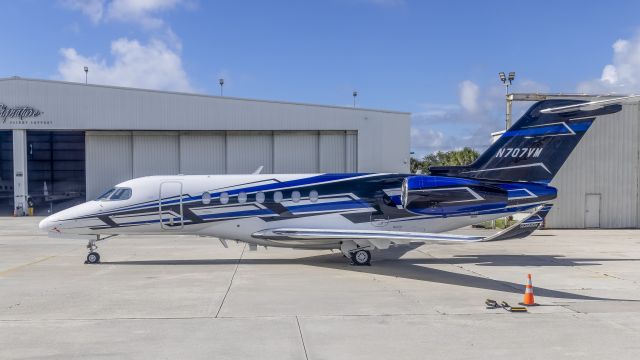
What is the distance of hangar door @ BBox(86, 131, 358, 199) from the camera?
37.7 metres

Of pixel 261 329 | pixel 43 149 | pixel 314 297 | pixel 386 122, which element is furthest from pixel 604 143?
pixel 43 149

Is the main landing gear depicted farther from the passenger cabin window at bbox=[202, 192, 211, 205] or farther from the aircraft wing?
the passenger cabin window at bbox=[202, 192, 211, 205]

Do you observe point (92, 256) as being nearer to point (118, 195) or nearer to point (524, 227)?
point (118, 195)

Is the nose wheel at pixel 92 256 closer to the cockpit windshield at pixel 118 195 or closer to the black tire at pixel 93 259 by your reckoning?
the black tire at pixel 93 259

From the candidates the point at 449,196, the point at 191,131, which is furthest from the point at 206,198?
the point at 191,131

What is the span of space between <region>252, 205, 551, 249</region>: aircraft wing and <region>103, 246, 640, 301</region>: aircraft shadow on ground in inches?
34.3

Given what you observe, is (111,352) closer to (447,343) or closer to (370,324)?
(370,324)

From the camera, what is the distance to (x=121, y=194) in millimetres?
15867

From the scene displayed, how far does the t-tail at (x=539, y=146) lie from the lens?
53.3 ft

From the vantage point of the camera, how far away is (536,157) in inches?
643

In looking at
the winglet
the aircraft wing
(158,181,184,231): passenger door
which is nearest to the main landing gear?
the aircraft wing

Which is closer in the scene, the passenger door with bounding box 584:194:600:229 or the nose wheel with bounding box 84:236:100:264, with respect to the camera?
the nose wheel with bounding box 84:236:100:264

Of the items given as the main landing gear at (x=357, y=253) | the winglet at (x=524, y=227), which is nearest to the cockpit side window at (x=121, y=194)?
the main landing gear at (x=357, y=253)

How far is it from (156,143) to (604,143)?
28478 millimetres
